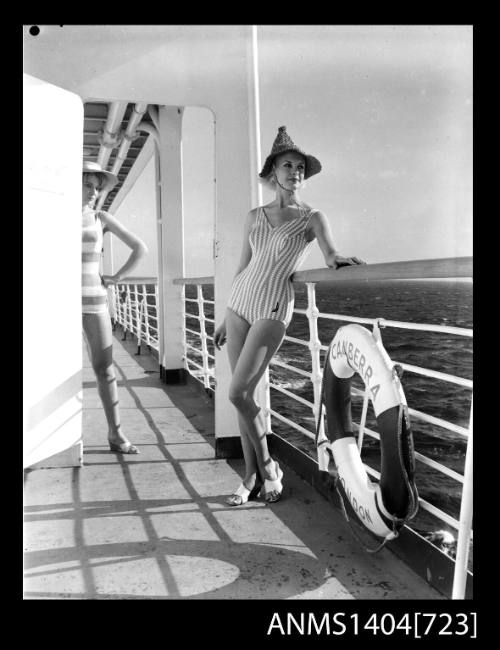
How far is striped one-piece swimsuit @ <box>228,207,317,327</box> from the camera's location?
1.91m

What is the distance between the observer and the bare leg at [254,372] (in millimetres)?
1937

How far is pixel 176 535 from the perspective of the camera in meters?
1.75

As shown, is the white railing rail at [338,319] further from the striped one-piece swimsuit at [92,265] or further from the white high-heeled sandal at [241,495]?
the white high-heeled sandal at [241,495]

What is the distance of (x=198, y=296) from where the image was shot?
2664 millimetres

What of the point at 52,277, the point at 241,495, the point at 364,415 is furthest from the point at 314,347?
the point at 52,277

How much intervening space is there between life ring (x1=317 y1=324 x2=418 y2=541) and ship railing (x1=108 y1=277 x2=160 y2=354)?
1.02m

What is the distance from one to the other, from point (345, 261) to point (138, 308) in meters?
1.27

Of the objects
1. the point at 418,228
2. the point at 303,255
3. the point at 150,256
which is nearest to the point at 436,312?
the point at 418,228

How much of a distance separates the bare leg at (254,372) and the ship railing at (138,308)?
22.3 inches

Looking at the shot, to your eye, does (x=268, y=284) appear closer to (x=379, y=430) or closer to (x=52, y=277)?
(x=379, y=430)

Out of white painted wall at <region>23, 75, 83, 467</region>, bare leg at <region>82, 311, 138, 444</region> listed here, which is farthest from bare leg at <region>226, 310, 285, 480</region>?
white painted wall at <region>23, 75, 83, 467</region>

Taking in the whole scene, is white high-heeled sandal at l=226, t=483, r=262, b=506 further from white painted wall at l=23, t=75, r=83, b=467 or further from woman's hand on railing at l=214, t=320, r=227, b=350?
white painted wall at l=23, t=75, r=83, b=467

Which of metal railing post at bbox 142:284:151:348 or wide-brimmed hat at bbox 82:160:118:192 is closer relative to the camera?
wide-brimmed hat at bbox 82:160:118:192
